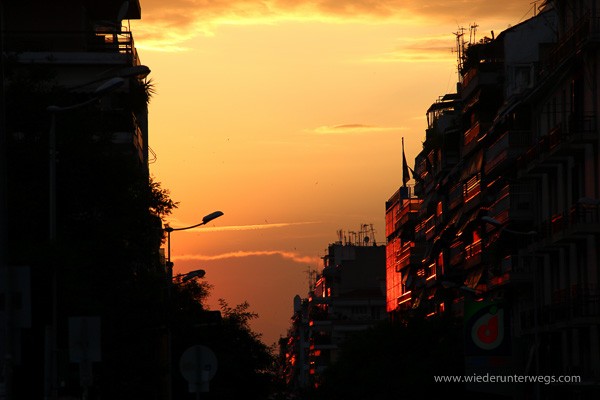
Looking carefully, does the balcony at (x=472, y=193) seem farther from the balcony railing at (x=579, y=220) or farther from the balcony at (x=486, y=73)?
the balcony railing at (x=579, y=220)

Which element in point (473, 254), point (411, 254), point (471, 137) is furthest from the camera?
point (411, 254)

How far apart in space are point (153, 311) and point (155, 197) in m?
3.72

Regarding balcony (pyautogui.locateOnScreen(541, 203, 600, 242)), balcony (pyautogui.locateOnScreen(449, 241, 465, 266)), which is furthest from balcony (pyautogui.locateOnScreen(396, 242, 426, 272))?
balcony (pyautogui.locateOnScreen(541, 203, 600, 242))

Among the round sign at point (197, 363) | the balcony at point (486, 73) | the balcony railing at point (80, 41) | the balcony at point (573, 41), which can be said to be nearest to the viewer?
the round sign at point (197, 363)

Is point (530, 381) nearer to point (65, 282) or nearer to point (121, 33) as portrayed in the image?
point (121, 33)

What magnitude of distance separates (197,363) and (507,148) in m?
57.9

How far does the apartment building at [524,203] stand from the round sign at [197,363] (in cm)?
3117

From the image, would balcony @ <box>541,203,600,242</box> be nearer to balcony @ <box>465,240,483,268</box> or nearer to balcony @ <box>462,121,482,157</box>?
balcony @ <box>465,240,483,268</box>

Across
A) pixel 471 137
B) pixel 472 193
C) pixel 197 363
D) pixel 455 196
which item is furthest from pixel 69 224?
pixel 455 196

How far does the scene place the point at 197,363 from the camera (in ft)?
88.8

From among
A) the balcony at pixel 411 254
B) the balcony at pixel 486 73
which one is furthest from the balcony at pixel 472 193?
the balcony at pixel 411 254

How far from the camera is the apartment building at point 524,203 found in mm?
59969

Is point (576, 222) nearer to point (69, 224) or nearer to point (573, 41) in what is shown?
point (573, 41)

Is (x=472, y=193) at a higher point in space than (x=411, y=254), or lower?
higher
